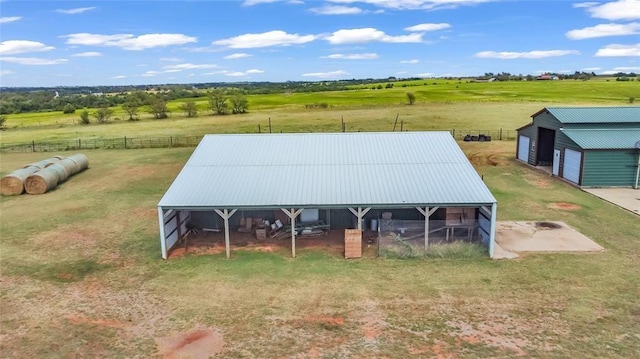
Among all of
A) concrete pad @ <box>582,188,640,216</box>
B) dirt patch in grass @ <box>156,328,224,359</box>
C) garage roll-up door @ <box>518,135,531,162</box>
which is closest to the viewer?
dirt patch in grass @ <box>156,328,224,359</box>

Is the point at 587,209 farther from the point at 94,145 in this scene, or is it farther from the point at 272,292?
the point at 94,145

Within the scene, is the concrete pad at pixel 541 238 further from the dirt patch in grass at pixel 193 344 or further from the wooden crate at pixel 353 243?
the dirt patch in grass at pixel 193 344

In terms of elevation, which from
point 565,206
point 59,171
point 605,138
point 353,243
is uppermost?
point 605,138

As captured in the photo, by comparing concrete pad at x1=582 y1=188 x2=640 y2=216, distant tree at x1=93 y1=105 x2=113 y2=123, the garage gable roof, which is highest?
Answer: the garage gable roof

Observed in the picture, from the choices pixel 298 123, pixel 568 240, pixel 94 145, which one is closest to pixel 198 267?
pixel 568 240

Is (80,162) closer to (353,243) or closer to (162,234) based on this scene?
(162,234)

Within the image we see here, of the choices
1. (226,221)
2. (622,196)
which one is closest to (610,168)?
A: (622,196)

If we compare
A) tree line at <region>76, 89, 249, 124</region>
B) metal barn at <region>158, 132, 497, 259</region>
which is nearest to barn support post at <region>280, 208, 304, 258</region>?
metal barn at <region>158, 132, 497, 259</region>

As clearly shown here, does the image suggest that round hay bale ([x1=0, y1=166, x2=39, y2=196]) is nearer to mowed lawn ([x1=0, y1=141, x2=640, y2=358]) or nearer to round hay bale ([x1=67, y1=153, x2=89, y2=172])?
round hay bale ([x1=67, y1=153, x2=89, y2=172])
